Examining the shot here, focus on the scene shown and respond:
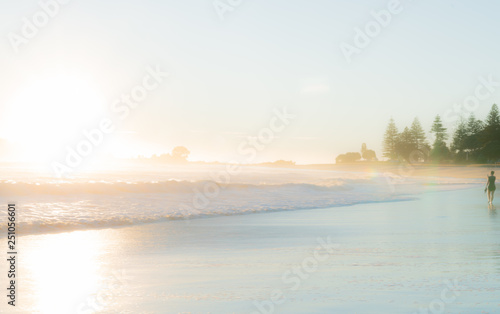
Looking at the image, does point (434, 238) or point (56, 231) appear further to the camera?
point (56, 231)

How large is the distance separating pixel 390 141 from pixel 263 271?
148 metres

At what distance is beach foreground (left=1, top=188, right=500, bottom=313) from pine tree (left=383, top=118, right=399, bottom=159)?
140m

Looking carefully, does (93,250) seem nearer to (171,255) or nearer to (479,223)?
(171,255)

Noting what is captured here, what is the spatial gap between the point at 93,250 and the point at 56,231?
428 centimetres

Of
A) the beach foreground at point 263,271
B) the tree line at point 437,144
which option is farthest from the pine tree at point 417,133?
the beach foreground at point 263,271

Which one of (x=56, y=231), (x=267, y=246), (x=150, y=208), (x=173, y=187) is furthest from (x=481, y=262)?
(x=173, y=187)

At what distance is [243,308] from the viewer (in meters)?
5.63

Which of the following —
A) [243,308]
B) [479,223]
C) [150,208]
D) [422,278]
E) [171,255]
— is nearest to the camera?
[243,308]

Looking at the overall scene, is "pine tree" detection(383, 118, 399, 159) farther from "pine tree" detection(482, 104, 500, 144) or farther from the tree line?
"pine tree" detection(482, 104, 500, 144)

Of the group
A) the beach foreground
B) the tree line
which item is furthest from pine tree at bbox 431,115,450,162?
the beach foreground

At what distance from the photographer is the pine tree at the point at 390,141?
148500 millimetres

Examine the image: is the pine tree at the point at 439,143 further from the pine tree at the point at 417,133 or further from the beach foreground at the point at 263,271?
the beach foreground at the point at 263,271

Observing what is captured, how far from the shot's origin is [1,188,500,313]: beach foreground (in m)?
5.78

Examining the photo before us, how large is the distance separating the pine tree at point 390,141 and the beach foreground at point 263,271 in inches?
5525
